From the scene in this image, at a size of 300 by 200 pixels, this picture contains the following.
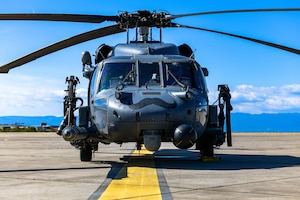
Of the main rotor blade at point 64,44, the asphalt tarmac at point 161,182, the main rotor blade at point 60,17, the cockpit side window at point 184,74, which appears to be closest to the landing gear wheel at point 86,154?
the asphalt tarmac at point 161,182

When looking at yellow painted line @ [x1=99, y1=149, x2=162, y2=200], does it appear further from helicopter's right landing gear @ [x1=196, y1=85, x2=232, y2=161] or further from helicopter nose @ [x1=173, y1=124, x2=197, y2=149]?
helicopter's right landing gear @ [x1=196, y1=85, x2=232, y2=161]

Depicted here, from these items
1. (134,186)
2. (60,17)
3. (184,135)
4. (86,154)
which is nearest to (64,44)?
(60,17)

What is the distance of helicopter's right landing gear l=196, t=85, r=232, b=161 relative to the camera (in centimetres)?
1280

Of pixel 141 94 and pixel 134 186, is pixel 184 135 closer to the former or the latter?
pixel 141 94

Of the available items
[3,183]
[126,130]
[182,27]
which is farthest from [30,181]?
[182,27]

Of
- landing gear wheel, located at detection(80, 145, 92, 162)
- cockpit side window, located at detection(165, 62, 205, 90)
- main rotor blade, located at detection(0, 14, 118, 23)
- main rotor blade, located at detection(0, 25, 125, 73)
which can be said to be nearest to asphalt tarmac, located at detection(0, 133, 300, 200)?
landing gear wheel, located at detection(80, 145, 92, 162)

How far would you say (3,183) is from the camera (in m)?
8.36

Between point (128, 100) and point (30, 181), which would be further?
point (128, 100)

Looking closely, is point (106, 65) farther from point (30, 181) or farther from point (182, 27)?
point (30, 181)

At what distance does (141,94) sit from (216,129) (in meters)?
2.75

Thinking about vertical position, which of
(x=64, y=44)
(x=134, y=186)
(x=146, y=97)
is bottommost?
(x=134, y=186)

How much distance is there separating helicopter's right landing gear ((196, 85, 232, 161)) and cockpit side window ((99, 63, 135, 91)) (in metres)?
2.30

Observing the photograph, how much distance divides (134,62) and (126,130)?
222 centimetres

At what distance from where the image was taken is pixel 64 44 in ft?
40.5
